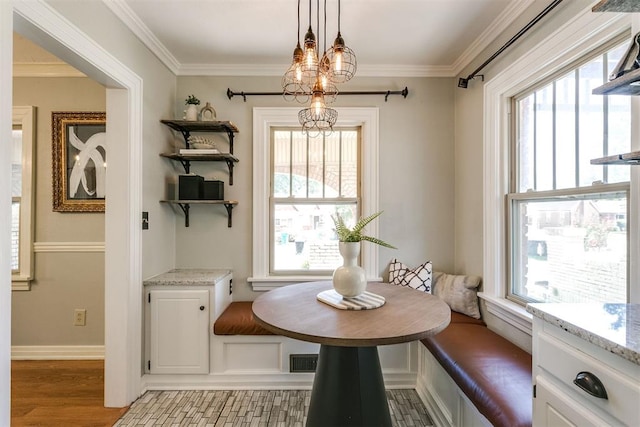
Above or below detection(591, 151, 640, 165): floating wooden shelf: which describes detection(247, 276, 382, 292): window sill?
below

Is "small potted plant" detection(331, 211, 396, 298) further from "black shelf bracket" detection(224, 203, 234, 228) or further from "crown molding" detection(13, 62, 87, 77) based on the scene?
"crown molding" detection(13, 62, 87, 77)

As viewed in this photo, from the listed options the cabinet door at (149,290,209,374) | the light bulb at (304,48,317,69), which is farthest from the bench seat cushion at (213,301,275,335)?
the light bulb at (304,48,317,69)

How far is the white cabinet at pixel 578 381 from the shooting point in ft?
2.33

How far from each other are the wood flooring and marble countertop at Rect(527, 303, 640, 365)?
2427 millimetres

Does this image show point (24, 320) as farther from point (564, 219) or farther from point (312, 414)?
point (564, 219)

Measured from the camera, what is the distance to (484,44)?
2.24 metres

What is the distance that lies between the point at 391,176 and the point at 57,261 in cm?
298

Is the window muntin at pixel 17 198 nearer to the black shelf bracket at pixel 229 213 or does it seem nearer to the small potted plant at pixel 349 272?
the black shelf bracket at pixel 229 213

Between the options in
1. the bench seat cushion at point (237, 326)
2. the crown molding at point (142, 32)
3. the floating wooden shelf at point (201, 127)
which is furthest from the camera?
the floating wooden shelf at point (201, 127)

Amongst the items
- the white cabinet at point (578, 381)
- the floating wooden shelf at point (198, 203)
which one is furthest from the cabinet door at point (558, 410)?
the floating wooden shelf at point (198, 203)

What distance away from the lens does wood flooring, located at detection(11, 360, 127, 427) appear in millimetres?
1947

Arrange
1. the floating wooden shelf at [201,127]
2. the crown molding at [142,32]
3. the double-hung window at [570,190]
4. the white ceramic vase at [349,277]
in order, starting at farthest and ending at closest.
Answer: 1. the floating wooden shelf at [201,127]
2. the crown molding at [142,32]
3. the white ceramic vase at [349,277]
4. the double-hung window at [570,190]

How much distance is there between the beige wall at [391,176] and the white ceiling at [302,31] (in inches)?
5.1

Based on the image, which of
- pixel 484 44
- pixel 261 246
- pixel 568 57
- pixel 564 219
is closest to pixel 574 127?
pixel 568 57
